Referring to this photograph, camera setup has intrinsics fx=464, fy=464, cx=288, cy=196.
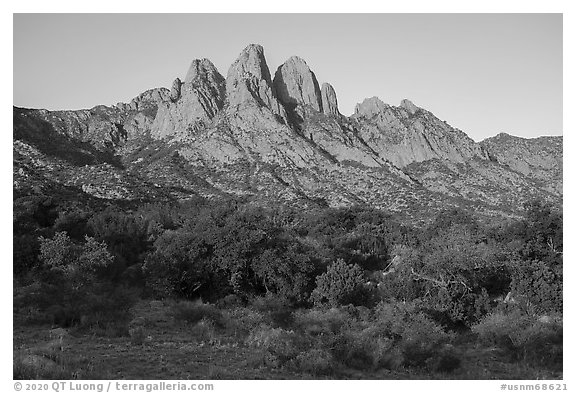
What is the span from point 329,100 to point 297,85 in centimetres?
1027

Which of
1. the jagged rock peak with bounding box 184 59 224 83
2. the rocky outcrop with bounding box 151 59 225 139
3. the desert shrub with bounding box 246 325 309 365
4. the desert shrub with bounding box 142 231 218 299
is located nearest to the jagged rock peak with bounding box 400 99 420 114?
the rocky outcrop with bounding box 151 59 225 139

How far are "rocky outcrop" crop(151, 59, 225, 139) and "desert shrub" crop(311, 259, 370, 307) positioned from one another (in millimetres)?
93120

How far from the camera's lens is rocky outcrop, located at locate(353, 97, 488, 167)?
355 ft

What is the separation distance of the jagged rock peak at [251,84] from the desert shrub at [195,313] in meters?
96.7

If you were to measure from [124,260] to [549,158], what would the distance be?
10835 cm

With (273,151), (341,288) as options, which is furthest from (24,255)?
(273,151)

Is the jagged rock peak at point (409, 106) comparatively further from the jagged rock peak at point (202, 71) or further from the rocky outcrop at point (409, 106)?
the jagged rock peak at point (202, 71)

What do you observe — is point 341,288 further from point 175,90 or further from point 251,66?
point 175,90

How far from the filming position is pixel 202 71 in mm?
130750

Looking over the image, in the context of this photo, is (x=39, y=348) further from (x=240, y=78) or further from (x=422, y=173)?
(x=240, y=78)

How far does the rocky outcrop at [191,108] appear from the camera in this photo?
11238 centimetres

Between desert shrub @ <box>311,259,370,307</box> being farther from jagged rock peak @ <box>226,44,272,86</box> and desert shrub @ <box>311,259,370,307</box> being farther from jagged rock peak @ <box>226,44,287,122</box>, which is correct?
jagged rock peak @ <box>226,44,272,86</box>

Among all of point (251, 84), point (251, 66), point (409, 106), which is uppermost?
point (251, 66)

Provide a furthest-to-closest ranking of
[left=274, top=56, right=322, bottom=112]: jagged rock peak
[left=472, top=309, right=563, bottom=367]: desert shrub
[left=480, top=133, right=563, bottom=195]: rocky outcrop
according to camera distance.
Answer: [left=274, top=56, right=322, bottom=112]: jagged rock peak
[left=480, top=133, right=563, bottom=195]: rocky outcrop
[left=472, top=309, right=563, bottom=367]: desert shrub
